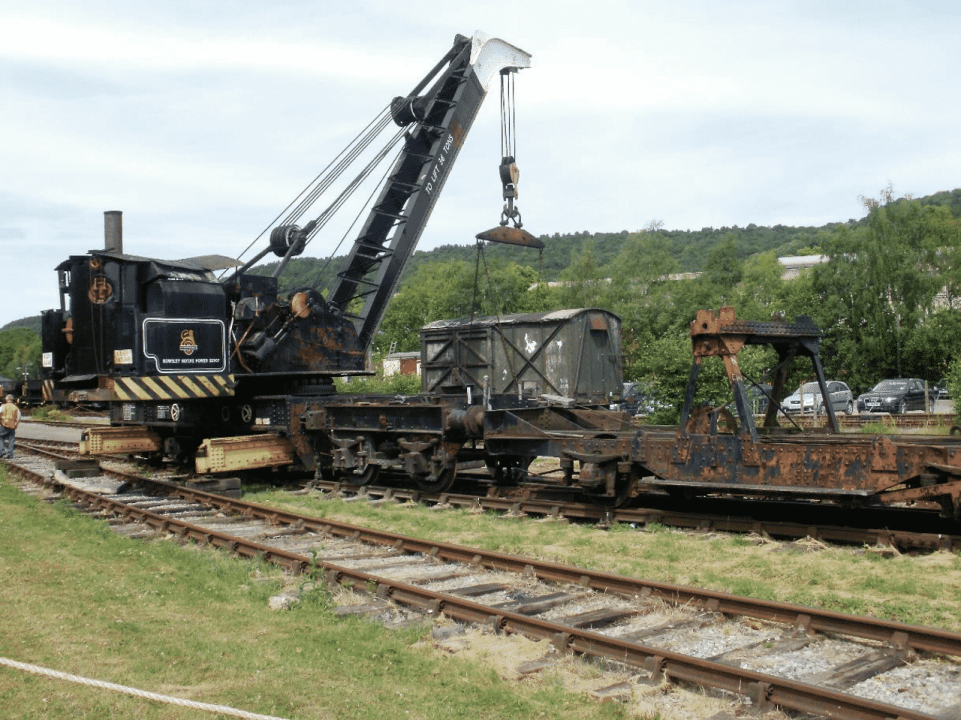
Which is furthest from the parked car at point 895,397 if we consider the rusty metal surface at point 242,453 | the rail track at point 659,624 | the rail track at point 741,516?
A: the rail track at point 659,624

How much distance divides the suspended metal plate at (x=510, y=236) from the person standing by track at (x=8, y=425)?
11.1 meters

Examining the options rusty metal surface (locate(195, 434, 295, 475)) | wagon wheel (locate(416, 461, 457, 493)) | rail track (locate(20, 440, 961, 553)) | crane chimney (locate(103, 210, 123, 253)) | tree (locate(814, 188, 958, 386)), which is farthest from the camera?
tree (locate(814, 188, 958, 386))

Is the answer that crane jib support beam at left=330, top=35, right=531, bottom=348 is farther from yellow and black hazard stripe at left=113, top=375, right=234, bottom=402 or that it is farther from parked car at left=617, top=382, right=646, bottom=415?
parked car at left=617, top=382, right=646, bottom=415

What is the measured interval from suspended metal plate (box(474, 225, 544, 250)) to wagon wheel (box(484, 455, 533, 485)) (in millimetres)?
3512

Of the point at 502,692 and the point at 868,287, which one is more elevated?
the point at 868,287

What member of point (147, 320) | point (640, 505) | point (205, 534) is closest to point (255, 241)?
point (147, 320)

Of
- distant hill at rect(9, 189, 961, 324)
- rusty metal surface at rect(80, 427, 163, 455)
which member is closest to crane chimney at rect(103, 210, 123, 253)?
rusty metal surface at rect(80, 427, 163, 455)

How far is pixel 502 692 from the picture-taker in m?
4.89

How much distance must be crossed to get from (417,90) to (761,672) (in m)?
14.6

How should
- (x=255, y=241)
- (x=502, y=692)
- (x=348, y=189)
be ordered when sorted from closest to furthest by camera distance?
(x=502, y=692) < (x=255, y=241) < (x=348, y=189)

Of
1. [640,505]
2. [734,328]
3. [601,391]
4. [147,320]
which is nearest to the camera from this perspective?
[734,328]

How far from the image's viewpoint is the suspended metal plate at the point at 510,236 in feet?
44.5

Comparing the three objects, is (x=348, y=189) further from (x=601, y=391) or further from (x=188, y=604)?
(x=188, y=604)

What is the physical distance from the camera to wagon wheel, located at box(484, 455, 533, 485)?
13.2 meters
